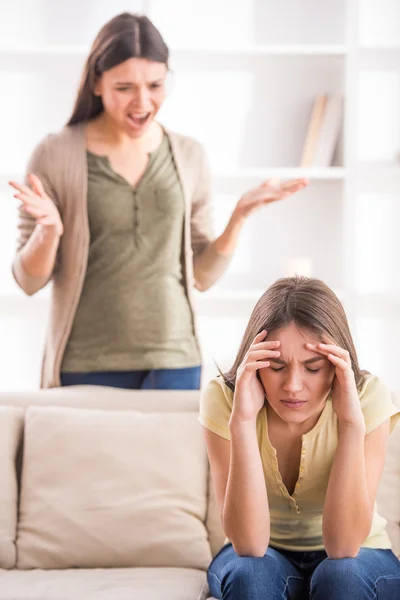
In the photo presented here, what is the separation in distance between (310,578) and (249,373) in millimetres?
390

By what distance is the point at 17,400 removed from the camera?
237 centimetres

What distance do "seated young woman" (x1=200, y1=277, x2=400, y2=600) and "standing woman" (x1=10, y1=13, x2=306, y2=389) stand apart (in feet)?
2.31

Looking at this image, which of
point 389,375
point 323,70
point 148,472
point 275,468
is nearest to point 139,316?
point 148,472

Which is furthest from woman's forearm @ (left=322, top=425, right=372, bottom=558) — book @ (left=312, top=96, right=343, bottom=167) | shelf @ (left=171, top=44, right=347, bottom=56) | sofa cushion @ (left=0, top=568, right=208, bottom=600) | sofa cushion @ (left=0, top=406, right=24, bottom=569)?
shelf @ (left=171, top=44, right=347, bottom=56)

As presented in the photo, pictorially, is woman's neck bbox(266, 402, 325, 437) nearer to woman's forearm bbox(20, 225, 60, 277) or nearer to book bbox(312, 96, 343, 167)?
woman's forearm bbox(20, 225, 60, 277)

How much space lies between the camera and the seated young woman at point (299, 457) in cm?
162

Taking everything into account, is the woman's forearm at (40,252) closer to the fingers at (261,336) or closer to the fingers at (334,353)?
the fingers at (261,336)

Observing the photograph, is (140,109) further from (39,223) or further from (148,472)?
(148,472)

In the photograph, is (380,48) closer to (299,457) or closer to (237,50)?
(237,50)

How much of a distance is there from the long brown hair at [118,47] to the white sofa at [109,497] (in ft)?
2.87

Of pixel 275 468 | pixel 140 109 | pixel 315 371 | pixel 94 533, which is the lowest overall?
pixel 94 533

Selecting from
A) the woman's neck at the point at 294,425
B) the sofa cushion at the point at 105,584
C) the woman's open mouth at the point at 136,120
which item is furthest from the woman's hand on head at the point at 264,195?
the sofa cushion at the point at 105,584

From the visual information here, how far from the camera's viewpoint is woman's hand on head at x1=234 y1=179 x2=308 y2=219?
2.50 metres

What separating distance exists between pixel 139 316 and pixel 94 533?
622 millimetres
